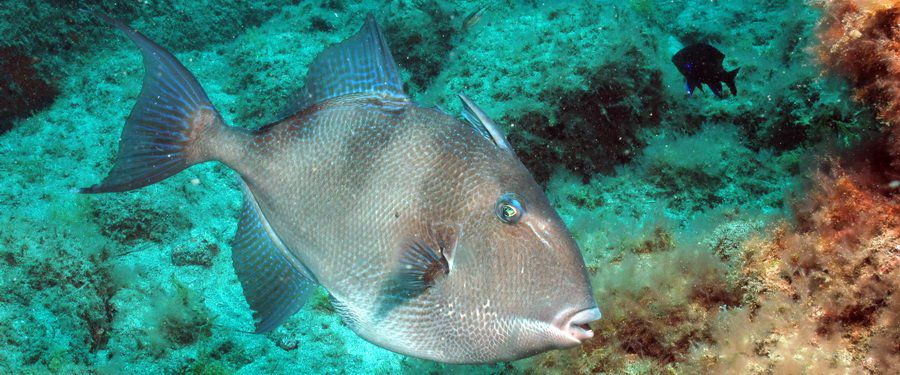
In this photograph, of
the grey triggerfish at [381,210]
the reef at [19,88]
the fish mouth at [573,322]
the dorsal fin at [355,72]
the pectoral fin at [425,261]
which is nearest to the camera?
the fish mouth at [573,322]

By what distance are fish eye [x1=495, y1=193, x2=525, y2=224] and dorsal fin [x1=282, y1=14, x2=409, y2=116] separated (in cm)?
70

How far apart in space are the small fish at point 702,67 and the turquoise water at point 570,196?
1.42 ft

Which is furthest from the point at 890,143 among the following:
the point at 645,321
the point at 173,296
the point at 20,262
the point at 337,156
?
the point at 20,262

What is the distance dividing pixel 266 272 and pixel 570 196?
9.35ft

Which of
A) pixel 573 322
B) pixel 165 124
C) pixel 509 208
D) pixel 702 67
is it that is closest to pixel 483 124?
pixel 509 208

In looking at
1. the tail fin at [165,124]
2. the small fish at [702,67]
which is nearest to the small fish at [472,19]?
the small fish at [702,67]

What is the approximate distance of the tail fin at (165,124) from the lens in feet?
6.87

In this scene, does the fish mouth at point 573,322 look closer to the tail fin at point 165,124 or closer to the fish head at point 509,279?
the fish head at point 509,279

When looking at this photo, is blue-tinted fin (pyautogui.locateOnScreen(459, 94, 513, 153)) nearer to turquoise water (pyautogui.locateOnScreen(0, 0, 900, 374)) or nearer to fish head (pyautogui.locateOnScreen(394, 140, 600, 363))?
fish head (pyautogui.locateOnScreen(394, 140, 600, 363))

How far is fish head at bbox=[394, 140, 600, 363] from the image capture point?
1444mm

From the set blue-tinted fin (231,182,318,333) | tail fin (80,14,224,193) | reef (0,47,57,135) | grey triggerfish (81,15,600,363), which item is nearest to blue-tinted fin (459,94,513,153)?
grey triggerfish (81,15,600,363)

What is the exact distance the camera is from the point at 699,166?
4.01m

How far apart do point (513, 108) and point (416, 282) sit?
10.1 feet

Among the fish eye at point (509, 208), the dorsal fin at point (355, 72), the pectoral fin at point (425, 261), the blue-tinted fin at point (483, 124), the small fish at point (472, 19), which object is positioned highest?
the dorsal fin at point (355, 72)
